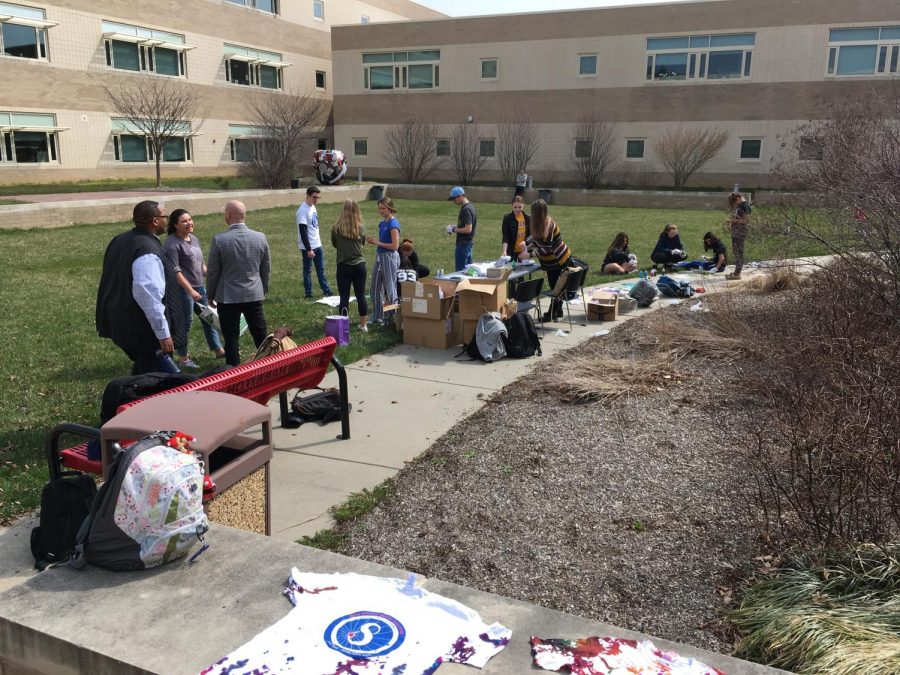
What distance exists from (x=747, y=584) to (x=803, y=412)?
146 cm

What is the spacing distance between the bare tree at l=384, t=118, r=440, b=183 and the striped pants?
35.3m

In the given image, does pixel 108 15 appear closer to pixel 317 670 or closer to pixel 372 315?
pixel 372 315

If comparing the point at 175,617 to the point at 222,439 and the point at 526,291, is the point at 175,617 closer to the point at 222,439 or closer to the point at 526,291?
the point at 222,439

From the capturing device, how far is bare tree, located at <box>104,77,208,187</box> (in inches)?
1405

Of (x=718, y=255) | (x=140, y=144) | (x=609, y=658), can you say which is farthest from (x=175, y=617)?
(x=140, y=144)

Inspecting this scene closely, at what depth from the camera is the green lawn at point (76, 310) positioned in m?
6.72

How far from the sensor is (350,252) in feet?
33.8

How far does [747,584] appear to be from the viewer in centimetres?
423

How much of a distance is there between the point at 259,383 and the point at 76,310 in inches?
275

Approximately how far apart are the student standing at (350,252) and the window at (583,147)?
34.3 metres

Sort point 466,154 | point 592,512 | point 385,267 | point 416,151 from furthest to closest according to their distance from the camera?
point 416,151, point 466,154, point 385,267, point 592,512

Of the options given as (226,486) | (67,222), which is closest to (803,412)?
(226,486)

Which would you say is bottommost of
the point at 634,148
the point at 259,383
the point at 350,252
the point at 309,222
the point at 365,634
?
the point at 365,634

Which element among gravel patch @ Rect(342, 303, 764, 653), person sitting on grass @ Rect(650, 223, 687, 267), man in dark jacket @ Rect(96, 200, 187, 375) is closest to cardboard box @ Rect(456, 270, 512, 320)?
gravel patch @ Rect(342, 303, 764, 653)
